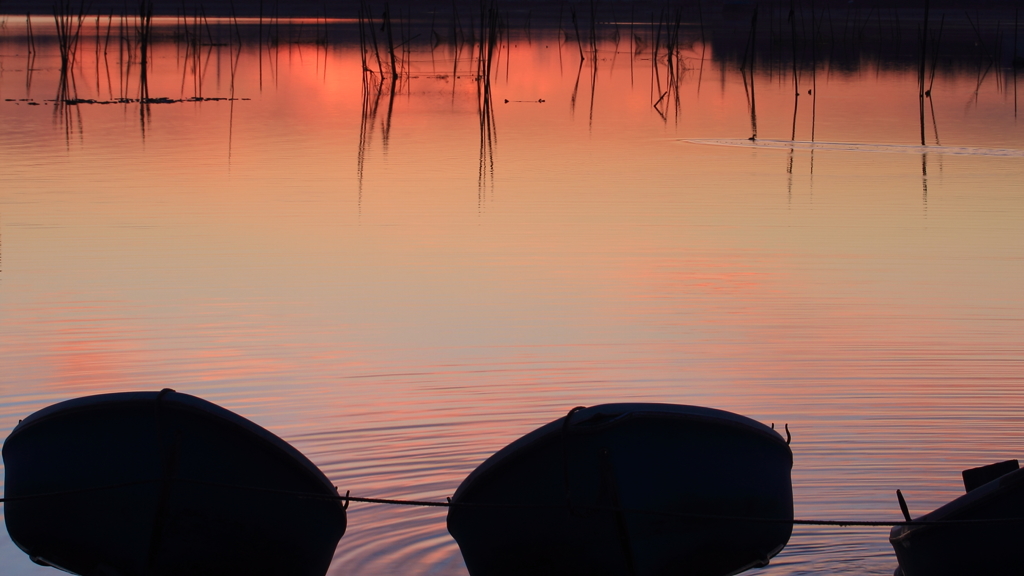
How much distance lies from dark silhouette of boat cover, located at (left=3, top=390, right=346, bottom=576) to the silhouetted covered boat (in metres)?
1.34

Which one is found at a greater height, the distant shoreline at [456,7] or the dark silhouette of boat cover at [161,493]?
the dark silhouette of boat cover at [161,493]

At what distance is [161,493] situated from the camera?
9.55 feet

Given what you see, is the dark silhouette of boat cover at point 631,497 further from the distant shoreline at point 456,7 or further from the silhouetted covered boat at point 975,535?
the distant shoreline at point 456,7

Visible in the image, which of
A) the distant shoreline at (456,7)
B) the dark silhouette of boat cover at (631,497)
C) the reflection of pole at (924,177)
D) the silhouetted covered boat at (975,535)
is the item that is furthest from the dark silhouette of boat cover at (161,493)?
Answer: the distant shoreline at (456,7)

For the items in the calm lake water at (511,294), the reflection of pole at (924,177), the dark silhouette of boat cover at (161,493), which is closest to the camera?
the dark silhouette of boat cover at (161,493)

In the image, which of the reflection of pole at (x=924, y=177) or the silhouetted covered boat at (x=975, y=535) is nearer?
the silhouetted covered boat at (x=975, y=535)

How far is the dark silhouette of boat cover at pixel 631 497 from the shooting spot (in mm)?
2830

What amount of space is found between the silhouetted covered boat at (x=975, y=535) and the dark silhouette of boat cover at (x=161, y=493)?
4.38ft

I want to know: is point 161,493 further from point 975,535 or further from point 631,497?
point 975,535

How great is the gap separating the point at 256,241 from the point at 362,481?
10.9 ft

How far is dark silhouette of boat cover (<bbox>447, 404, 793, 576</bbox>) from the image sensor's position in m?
2.83

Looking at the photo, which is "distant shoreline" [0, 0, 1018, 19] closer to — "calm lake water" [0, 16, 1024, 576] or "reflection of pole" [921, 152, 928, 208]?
"reflection of pole" [921, 152, 928, 208]

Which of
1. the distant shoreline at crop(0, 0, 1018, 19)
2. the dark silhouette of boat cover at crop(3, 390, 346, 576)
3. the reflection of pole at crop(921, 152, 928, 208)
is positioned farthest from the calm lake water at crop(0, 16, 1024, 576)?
the distant shoreline at crop(0, 0, 1018, 19)

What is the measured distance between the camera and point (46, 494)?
2.89 meters
